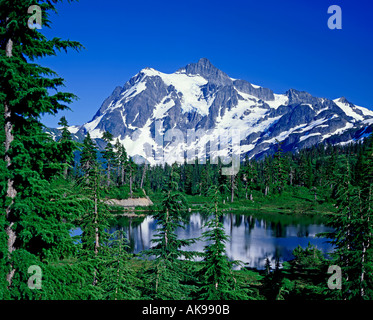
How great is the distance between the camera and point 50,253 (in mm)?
7426

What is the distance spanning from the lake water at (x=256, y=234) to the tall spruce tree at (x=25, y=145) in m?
27.3

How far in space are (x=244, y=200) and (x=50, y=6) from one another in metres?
97.0

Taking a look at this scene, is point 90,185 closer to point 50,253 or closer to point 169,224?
point 169,224

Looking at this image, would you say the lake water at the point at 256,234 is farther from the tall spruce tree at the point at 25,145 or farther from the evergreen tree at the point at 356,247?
the tall spruce tree at the point at 25,145

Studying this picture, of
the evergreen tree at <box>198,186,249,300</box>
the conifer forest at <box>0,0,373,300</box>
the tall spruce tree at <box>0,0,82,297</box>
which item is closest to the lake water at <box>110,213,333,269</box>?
the conifer forest at <box>0,0,373,300</box>

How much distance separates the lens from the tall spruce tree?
691cm

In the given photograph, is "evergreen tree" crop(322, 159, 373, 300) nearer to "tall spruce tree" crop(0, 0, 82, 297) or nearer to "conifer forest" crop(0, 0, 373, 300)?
"conifer forest" crop(0, 0, 373, 300)

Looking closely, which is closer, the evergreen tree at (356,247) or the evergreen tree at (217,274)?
the evergreen tree at (217,274)

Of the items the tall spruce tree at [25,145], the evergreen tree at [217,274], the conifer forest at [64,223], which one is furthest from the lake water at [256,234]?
the tall spruce tree at [25,145]

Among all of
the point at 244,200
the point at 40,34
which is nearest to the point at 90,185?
the point at 40,34

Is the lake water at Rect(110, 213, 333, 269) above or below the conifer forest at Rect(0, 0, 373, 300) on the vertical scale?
below

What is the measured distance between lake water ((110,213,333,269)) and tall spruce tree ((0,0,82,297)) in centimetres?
2729

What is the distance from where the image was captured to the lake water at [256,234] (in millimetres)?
→ 41375

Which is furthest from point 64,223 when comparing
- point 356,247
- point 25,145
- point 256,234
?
point 256,234
